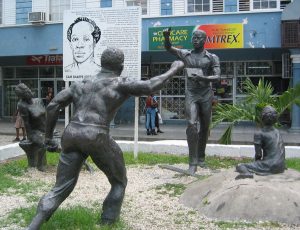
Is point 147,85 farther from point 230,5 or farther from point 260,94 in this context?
point 230,5

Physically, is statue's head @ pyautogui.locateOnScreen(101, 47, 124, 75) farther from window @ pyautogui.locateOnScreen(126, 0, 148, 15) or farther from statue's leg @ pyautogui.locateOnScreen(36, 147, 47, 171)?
window @ pyautogui.locateOnScreen(126, 0, 148, 15)

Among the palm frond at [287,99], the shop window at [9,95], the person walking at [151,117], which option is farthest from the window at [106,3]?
the palm frond at [287,99]

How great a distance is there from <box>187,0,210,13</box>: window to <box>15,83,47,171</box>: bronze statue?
40.5 ft

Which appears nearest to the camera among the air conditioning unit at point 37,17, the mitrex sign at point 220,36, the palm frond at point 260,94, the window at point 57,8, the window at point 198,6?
the palm frond at point 260,94

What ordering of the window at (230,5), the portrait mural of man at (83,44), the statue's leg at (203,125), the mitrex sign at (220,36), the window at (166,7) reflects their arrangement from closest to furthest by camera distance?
the statue's leg at (203,125)
the portrait mural of man at (83,44)
the mitrex sign at (220,36)
the window at (230,5)
the window at (166,7)

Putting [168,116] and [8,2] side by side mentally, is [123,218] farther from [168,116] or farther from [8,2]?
[8,2]

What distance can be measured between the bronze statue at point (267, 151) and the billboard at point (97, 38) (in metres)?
4.05

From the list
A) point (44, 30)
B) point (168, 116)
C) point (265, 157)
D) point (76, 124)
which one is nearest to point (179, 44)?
point (168, 116)

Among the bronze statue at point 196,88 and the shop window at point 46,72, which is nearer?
the bronze statue at point 196,88

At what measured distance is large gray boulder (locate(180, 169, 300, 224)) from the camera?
208 inches

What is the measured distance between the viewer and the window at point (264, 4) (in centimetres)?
1872

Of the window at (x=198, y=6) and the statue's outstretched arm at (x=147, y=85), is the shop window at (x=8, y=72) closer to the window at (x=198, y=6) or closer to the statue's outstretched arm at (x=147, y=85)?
the window at (x=198, y=6)

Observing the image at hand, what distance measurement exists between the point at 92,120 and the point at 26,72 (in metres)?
20.5

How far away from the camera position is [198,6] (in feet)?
64.2
